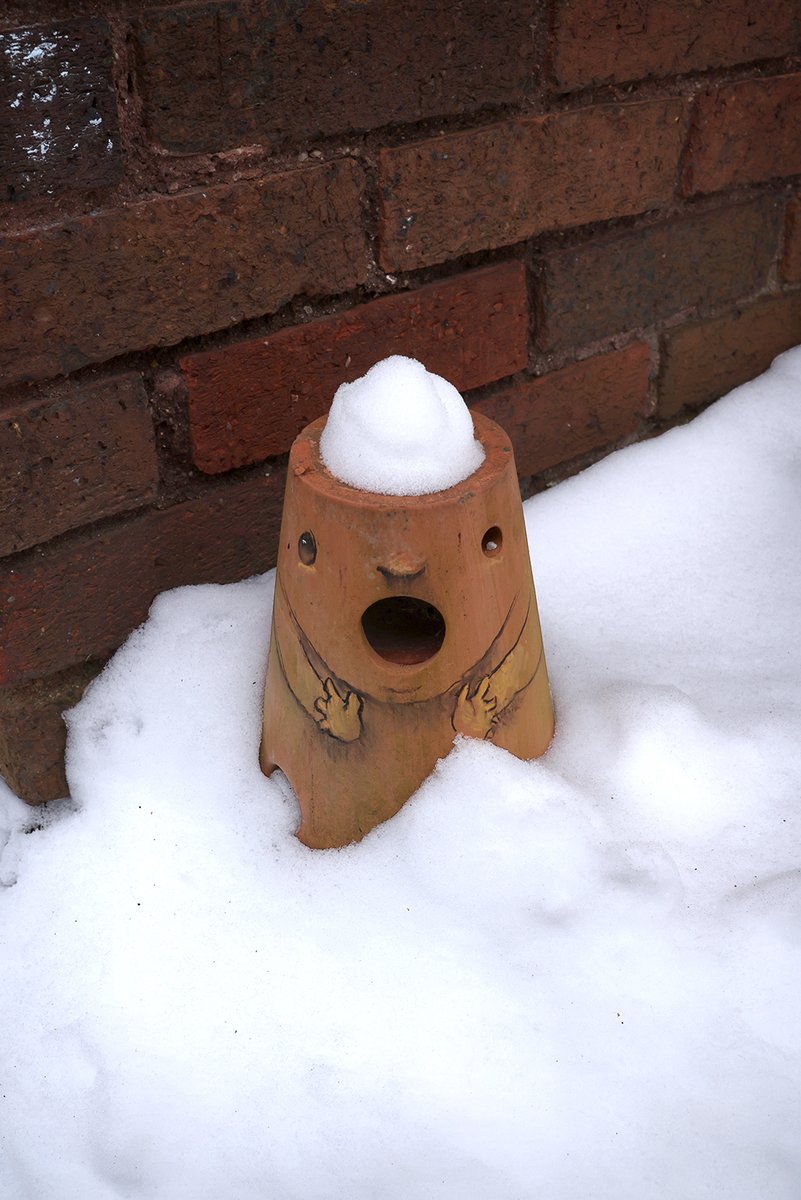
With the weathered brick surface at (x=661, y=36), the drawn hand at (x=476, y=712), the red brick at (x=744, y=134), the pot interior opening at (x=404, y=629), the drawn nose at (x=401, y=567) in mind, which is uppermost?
the weathered brick surface at (x=661, y=36)

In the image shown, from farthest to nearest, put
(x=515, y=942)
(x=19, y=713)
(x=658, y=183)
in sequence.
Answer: (x=658, y=183) < (x=19, y=713) < (x=515, y=942)

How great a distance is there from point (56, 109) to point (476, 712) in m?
0.66

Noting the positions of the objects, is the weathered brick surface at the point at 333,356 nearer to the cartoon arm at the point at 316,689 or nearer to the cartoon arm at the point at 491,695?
the cartoon arm at the point at 316,689

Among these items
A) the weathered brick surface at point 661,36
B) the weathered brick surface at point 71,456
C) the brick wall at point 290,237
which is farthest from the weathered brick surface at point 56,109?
the weathered brick surface at point 661,36

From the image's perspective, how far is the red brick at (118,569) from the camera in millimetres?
1179

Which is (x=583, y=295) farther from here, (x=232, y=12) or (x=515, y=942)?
(x=515, y=942)

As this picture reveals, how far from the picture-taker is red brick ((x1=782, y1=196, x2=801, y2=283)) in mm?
1658

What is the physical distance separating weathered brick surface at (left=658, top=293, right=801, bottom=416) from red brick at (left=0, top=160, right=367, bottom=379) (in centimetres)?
57

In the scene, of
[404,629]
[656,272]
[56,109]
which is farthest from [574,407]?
[56,109]

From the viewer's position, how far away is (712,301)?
164 centimetres

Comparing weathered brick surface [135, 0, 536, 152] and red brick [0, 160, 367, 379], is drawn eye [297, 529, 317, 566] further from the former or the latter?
weathered brick surface [135, 0, 536, 152]

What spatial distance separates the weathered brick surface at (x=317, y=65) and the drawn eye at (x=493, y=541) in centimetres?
45

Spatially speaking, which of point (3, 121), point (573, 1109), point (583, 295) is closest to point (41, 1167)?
point (573, 1109)

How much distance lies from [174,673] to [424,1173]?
0.58 meters
